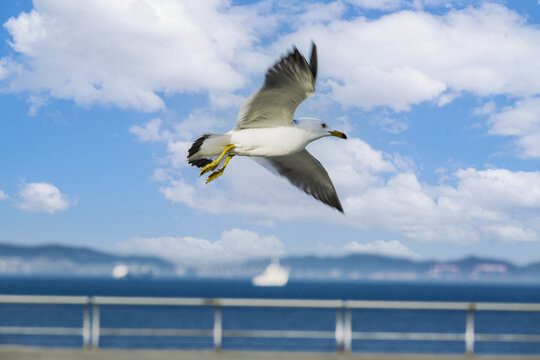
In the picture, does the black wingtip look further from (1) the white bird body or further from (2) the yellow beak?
(2) the yellow beak

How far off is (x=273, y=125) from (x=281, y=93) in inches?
13.8

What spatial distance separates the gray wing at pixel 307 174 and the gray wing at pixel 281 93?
4.79ft

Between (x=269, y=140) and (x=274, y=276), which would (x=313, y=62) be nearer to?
(x=269, y=140)

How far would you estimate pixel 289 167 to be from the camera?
801 cm

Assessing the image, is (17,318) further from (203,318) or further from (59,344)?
(59,344)

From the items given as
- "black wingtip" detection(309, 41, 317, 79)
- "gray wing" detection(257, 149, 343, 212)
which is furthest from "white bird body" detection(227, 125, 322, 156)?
"gray wing" detection(257, 149, 343, 212)

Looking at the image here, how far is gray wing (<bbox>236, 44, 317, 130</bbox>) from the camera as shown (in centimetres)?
619

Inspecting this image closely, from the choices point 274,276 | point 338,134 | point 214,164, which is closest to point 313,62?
point 338,134

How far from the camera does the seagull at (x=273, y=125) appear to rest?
6184mm

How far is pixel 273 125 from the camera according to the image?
648 cm

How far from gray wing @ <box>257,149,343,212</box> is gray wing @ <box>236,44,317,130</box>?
1460 millimetres

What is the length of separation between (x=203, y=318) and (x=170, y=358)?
→ 5130cm

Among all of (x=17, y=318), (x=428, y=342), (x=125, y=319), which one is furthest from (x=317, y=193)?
(x=17, y=318)

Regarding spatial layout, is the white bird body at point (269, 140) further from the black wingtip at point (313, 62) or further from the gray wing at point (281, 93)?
the black wingtip at point (313, 62)
